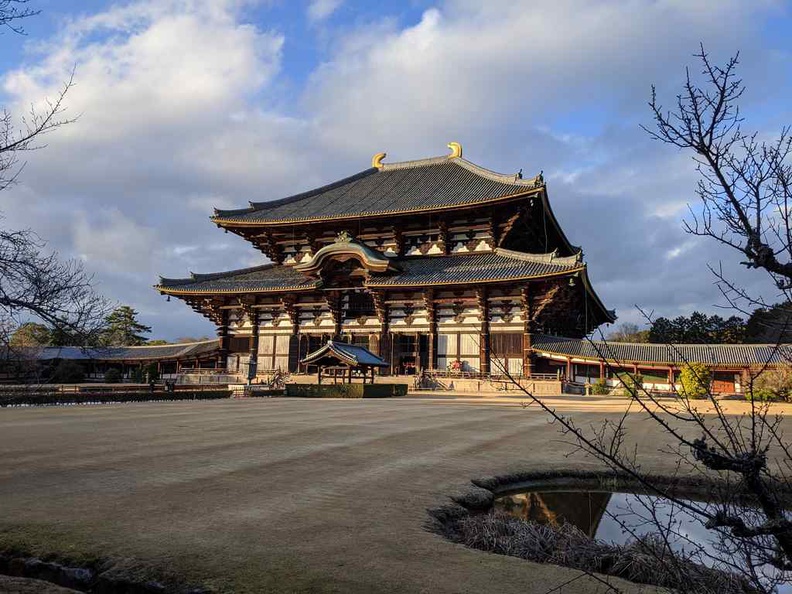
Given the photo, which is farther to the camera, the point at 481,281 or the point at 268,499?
the point at 481,281

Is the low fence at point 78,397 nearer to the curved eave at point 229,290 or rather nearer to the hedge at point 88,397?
the hedge at point 88,397

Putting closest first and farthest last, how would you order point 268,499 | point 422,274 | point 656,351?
1. point 268,499
2. point 656,351
3. point 422,274

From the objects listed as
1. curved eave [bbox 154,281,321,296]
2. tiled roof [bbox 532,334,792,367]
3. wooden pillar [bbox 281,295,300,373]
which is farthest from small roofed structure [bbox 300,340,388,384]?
tiled roof [bbox 532,334,792,367]

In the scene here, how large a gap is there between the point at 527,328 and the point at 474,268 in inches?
186

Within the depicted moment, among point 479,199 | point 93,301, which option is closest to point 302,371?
point 479,199

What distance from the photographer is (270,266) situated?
42.3m

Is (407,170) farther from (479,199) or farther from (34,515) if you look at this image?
(34,515)

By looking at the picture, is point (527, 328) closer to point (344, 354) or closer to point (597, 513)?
point (344, 354)

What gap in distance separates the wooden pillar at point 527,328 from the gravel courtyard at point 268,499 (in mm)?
18668

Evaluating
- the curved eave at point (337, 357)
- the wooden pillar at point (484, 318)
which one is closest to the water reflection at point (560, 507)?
the curved eave at point (337, 357)

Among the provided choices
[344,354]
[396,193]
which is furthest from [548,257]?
[396,193]

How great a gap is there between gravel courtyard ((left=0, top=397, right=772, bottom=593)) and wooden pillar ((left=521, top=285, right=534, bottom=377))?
735 inches

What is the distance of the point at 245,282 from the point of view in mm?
38438

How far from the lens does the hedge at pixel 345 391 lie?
26.0 metres
